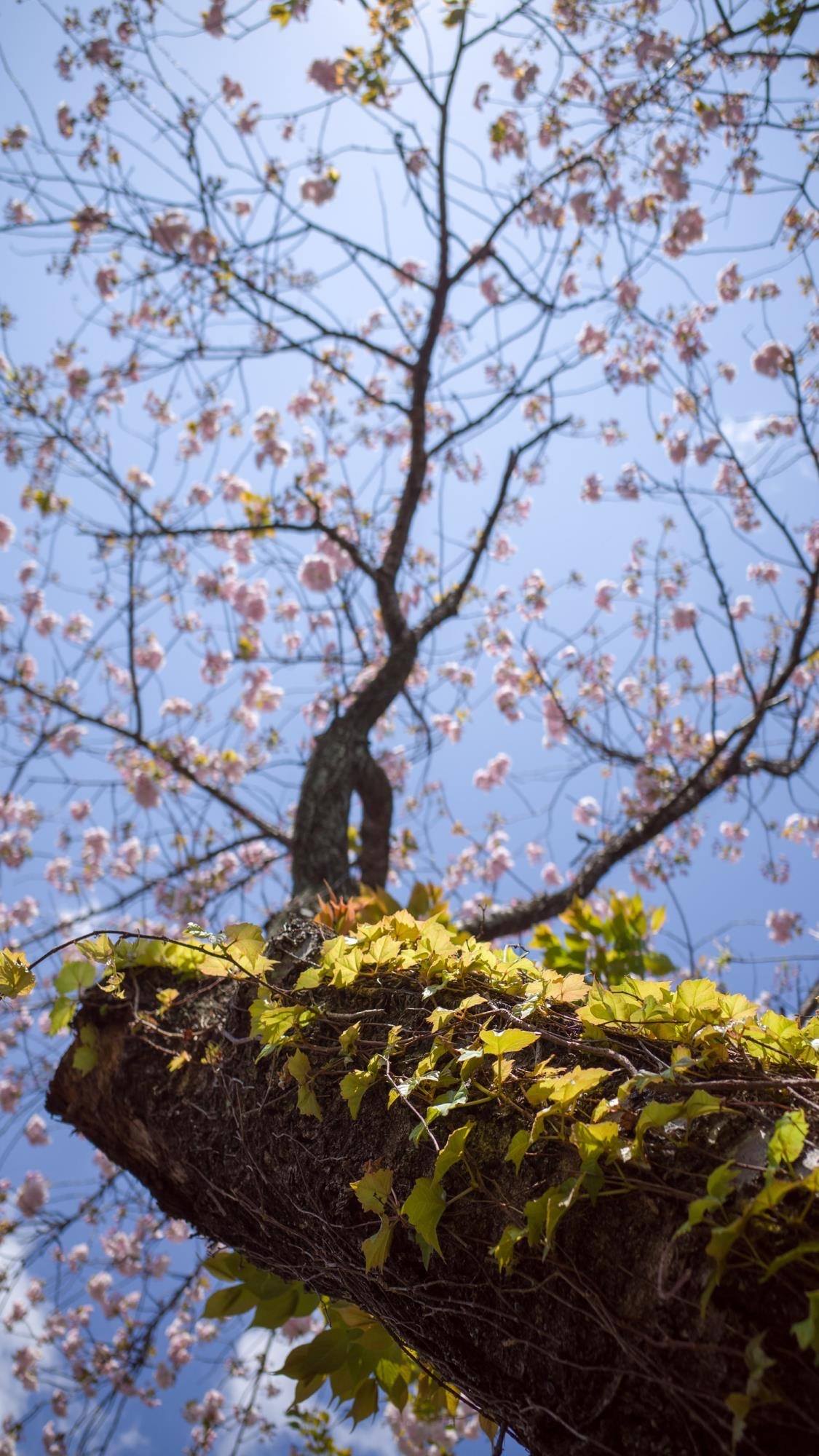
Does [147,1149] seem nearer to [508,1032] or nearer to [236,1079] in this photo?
[236,1079]

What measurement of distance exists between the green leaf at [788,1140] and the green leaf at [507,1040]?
0.23 meters

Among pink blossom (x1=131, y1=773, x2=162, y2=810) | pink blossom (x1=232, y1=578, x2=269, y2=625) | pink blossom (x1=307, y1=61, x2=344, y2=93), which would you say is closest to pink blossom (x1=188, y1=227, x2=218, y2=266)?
pink blossom (x1=307, y1=61, x2=344, y2=93)

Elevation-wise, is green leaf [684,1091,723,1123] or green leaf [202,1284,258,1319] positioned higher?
green leaf [684,1091,723,1123]

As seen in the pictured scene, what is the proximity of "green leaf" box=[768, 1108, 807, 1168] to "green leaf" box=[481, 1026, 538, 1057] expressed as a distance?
0.76 ft

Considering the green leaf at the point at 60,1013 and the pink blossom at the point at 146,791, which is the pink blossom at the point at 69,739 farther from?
the green leaf at the point at 60,1013

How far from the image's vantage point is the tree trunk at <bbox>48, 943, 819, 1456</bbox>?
1.88 feet

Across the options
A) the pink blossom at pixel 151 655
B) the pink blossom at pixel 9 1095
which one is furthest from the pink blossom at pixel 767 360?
the pink blossom at pixel 9 1095

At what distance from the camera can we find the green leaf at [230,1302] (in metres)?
1.29

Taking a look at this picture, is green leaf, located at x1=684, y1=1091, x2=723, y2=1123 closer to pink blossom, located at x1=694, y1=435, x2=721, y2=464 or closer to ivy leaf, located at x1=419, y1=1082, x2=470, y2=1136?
ivy leaf, located at x1=419, y1=1082, x2=470, y2=1136

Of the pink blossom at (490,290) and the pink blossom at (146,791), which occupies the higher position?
the pink blossom at (490,290)

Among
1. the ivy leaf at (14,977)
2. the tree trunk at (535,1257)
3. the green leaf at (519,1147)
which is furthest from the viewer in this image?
the ivy leaf at (14,977)

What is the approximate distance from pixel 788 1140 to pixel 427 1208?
0.34m

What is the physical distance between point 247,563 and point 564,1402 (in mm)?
5532

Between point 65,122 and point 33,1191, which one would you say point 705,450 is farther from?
point 33,1191
